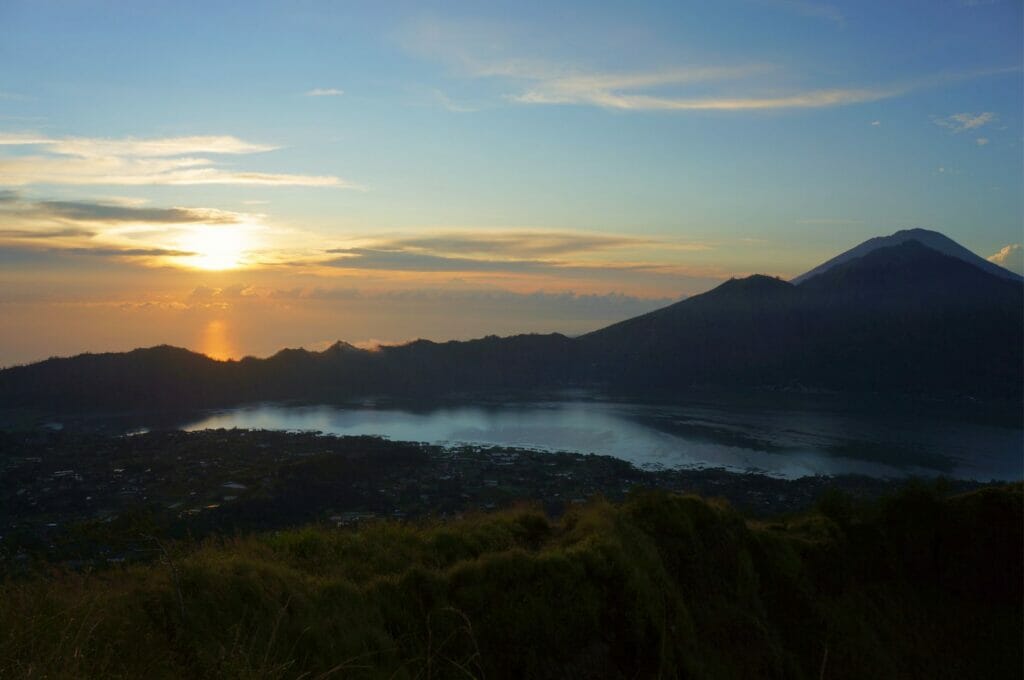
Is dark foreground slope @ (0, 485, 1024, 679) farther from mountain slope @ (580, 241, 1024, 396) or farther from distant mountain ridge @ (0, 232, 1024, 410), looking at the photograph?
mountain slope @ (580, 241, 1024, 396)

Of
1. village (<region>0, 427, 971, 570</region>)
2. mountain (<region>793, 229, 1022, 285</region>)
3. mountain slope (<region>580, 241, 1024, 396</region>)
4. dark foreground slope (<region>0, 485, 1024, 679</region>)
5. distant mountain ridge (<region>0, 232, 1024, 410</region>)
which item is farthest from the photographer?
mountain (<region>793, 229, 1022, 285</region>)

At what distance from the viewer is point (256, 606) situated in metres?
5.11

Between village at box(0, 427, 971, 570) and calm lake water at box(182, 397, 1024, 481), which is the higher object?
village at box(0, 427, 971, 570)

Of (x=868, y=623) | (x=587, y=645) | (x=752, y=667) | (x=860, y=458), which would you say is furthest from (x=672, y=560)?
(x=860, y=458)

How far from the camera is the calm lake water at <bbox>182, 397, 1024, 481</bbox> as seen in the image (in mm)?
41281

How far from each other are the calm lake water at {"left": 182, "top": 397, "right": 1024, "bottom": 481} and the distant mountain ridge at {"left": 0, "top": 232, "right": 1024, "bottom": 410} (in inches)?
407

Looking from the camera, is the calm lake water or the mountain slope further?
the mountain slope

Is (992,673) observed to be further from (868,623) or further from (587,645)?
(587,645)

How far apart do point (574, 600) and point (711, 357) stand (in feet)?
299

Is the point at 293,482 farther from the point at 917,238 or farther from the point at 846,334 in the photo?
the point at 917,238

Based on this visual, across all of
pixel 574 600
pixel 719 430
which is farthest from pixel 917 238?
pixel 574 600

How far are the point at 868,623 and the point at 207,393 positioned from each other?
69.0 m

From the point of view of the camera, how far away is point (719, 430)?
53.6 meters

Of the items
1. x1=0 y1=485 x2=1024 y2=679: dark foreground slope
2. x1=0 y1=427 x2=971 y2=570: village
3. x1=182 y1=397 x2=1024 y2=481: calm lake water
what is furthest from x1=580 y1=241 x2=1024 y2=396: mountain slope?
x1=0 y1=485 x2=1024 y2=679: dark foreground slope
